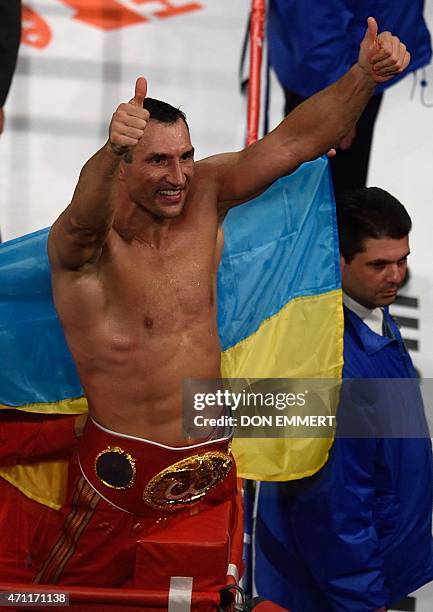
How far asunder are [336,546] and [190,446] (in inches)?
18.6

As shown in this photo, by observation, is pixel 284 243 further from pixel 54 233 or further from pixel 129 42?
pixel 129 42

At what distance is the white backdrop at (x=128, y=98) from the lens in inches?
161

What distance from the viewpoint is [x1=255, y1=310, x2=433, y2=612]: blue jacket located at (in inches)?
104

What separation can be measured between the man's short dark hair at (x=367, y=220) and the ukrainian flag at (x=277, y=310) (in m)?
0.05

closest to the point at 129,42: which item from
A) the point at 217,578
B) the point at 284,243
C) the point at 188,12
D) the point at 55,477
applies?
the point at 188,12

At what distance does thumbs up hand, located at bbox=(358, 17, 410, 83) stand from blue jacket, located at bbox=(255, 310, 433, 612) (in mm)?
624

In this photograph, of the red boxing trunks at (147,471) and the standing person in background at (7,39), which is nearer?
the red boxing trunks at (147,471)

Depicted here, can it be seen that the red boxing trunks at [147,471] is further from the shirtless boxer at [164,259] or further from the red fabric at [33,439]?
the red fabric at [33,439]

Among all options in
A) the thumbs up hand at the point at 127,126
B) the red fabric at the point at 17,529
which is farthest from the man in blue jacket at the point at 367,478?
the thumbs up hand at the point at 127,126

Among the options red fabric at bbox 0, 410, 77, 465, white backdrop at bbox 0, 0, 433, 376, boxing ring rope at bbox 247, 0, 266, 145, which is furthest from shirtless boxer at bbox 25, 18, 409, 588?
white backdrop at bbox 0, 0, 433, 376

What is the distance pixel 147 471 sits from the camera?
2.38 m

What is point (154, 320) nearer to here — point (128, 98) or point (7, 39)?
point (7, 39)

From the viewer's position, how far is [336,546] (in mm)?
2662

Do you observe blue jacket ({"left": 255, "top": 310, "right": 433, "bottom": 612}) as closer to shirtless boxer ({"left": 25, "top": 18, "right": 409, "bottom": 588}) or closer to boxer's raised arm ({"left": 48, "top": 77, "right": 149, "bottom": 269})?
shirtless boxer ({"left": 25, "top": 18, "right": 409, "bottom": 588})
